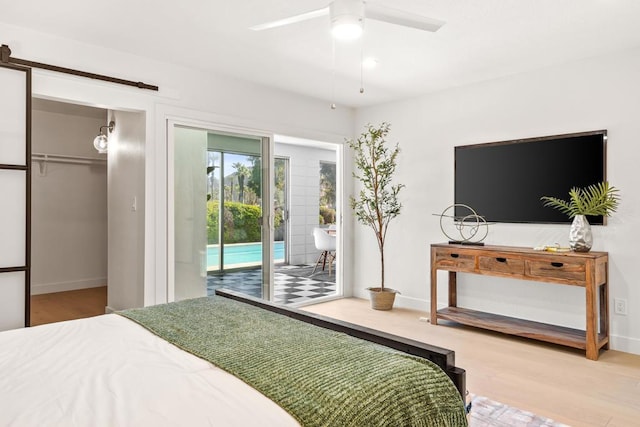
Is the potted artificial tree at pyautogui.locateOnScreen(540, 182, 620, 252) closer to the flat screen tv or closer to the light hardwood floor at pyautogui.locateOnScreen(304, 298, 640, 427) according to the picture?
the flat screen tv

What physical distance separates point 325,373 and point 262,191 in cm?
337

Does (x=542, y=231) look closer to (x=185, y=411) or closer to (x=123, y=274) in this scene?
(x=185, y=411)

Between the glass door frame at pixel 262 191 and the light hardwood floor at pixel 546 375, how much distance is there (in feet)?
4.50

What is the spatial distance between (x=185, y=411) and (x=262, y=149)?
3.66 metres

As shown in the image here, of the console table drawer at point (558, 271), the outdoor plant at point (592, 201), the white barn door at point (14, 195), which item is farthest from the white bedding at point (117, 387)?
the outdoor plant at point (592, 201)

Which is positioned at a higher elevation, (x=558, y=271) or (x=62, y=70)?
(x=62, y=70)

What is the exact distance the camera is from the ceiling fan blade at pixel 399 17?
6.33 feet

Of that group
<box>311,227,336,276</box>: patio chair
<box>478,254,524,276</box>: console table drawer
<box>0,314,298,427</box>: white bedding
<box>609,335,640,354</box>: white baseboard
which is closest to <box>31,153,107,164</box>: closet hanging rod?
<box>311,227,336,276</box>: patio chair

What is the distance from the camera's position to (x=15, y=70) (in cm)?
287

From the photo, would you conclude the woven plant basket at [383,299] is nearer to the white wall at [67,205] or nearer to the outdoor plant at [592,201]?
the outdoor plant at [592,201]

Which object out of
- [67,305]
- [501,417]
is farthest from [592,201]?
[67,305]

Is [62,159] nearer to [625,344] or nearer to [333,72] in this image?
[333,72]

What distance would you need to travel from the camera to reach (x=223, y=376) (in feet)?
4.22

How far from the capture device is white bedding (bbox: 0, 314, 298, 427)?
1037 mm
